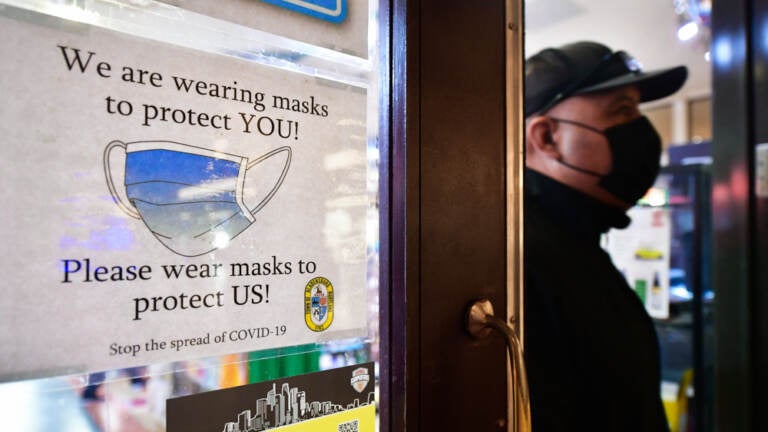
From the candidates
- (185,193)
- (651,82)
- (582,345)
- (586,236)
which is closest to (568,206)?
(586,236)

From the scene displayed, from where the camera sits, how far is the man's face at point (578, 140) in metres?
1.59

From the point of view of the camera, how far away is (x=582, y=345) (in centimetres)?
136

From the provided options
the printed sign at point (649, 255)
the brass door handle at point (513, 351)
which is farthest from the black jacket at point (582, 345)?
the printed sign at point (649, 255)

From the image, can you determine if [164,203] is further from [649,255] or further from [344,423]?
[649,255]

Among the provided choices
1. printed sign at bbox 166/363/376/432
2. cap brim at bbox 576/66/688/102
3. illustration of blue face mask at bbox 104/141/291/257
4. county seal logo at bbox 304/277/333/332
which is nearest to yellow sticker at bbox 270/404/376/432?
printed sign at bbox 166/363/376/432

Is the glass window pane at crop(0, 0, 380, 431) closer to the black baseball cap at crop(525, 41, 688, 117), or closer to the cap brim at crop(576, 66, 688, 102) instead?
the black baseball cap at crop(525, 41, 688, 117)

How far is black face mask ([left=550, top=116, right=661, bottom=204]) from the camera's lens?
161 centimetres

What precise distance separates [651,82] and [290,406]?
68.8 inches

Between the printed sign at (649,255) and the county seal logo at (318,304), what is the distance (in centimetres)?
249

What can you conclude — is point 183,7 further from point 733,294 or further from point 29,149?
point 733,294

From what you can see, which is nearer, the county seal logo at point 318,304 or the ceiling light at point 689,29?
the county seal logo at point 318,304

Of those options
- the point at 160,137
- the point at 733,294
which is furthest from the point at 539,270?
the point at 160,137

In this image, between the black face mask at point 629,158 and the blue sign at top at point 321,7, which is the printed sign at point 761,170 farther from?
the blue sign at top at point 321,7

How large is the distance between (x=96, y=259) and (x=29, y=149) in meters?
0.11
